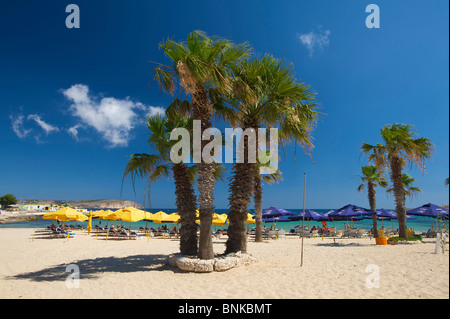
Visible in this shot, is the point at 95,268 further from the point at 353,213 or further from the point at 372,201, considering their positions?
the point at 372,201

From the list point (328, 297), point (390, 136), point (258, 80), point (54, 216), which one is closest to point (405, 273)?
point (328, 297)

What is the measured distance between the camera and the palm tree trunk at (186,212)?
9.45 m

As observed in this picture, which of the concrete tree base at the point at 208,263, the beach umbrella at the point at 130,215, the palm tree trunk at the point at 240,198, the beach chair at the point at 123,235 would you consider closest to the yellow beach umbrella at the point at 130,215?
the beach umbrella at the point at 130,215

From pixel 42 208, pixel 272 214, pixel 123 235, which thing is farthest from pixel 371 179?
pixel 42 208

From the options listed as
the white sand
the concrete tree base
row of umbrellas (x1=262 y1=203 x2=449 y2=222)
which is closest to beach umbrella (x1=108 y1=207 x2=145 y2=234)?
the white sand

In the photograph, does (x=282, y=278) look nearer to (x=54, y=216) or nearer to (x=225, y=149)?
(x=225, y=149)

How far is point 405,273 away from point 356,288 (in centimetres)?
211

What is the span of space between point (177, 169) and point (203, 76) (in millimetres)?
3631

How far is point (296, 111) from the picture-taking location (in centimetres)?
895

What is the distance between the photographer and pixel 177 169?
9.70 meters

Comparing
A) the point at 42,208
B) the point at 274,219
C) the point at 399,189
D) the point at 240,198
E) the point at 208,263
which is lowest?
the point at 42,208

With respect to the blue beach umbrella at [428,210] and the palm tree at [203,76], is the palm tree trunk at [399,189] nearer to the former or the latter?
the blue beach umbrella at [428,210]

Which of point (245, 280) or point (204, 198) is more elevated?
A: point (204, 198)

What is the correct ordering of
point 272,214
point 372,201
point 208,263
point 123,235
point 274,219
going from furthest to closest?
point 274,219
point 272,214
point 123,235
point 372,201
point 208,263
